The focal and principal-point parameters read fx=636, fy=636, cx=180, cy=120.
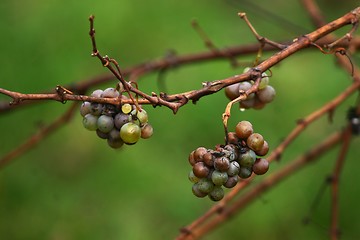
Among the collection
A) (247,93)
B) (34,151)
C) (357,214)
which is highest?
(34,151)

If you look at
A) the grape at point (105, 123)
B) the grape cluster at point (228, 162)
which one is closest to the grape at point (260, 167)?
the grape cluster at point (228, 162)

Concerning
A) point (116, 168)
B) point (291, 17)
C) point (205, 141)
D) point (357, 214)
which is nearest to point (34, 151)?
point (116, 168)

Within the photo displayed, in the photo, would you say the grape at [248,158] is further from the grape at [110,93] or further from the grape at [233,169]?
the grape at [110,93]

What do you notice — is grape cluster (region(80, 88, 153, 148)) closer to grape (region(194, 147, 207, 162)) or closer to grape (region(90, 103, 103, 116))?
grape (region(90, 103, 103, 116))

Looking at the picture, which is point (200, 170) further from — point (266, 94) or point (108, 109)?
point (266, 94)

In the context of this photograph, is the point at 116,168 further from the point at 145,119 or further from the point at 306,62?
the point at 145,119
